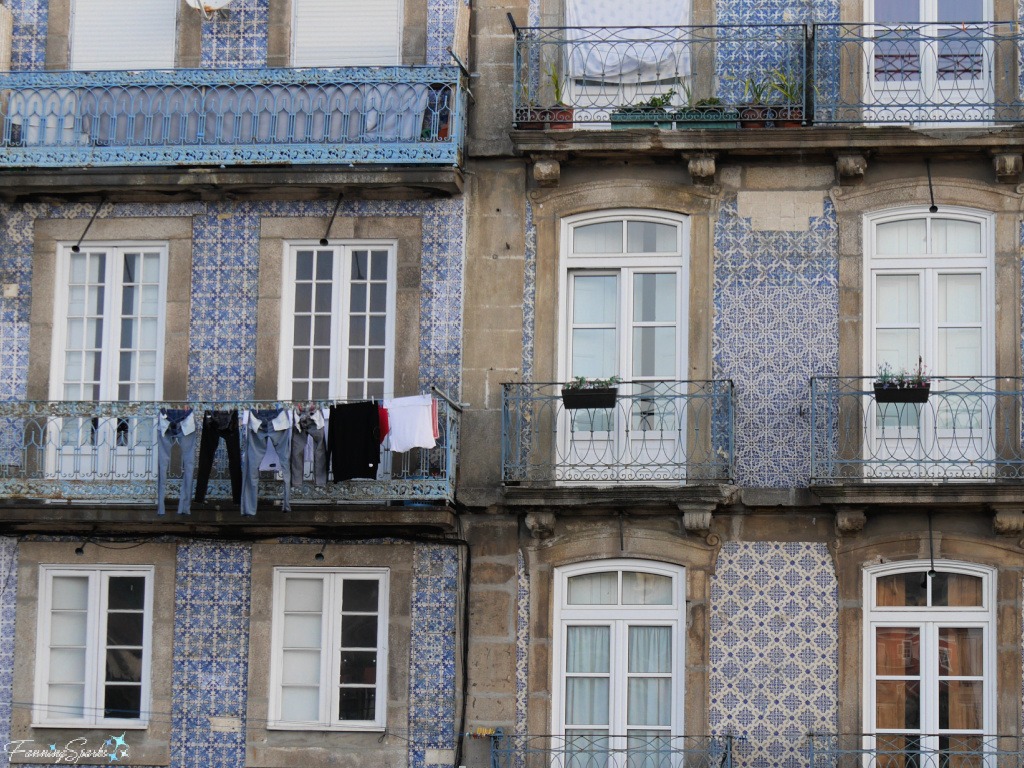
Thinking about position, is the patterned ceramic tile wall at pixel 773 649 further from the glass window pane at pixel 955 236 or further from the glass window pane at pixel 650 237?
the glass window pane at pixel 955 236

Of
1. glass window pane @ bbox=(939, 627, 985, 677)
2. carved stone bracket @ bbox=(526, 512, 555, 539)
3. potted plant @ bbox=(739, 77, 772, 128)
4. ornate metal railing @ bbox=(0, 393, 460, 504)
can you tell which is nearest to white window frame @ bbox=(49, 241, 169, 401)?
ornate metal railing @ bbox=(0, 393, 460, 504)

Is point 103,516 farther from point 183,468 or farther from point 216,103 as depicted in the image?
point 216,103

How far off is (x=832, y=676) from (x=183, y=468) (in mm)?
5921

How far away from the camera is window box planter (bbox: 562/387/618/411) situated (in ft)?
48.9

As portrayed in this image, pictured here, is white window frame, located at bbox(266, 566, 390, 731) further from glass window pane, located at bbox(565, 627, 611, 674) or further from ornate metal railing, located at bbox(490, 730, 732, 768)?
glass window pane, located at bbox(565, 627, 611, 674)

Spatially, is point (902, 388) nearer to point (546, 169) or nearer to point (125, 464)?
point (546, 169)

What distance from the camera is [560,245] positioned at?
1573cm

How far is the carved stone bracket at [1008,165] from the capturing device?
15117 millimetres

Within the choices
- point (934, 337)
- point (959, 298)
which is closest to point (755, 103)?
point (959, 298)

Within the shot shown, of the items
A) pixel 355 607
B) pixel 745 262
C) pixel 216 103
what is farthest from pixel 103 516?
pixel 745 262

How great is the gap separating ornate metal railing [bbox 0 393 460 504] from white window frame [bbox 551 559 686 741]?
1423 mm

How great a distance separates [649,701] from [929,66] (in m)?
6.36

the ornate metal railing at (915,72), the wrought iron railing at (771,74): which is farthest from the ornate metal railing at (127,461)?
the ornate metal railing at (915,72)

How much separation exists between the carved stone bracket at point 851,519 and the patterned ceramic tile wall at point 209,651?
527cm
